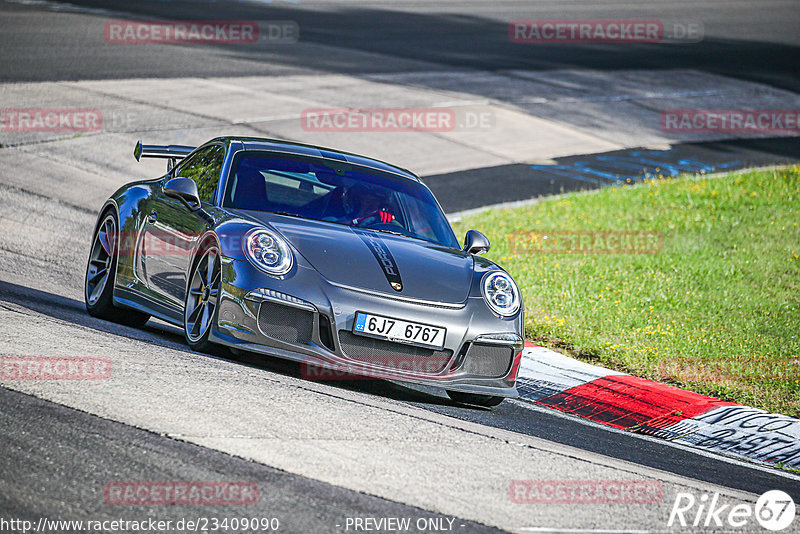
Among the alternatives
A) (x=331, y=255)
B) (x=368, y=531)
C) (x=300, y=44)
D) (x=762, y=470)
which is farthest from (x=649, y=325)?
(x=300, y=44)

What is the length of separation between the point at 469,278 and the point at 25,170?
8053mm

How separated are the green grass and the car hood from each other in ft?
7.71

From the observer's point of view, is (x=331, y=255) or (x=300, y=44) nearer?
(x=331, y=255)

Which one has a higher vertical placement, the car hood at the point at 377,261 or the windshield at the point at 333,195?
the windshield at the point at 333,195

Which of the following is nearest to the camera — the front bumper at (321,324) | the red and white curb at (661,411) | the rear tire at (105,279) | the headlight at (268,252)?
the front bumper at (321,324)

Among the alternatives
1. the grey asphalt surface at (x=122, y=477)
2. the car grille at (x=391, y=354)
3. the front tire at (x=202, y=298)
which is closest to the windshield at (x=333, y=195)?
the front tire at (x=202, y=298)

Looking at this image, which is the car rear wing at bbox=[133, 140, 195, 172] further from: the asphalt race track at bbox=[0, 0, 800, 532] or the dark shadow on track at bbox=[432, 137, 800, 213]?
the dark shadow on track at bbox=[432, 137, 800, 213]

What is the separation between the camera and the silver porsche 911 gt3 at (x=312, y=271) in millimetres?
6059

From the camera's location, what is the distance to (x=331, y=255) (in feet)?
20.8

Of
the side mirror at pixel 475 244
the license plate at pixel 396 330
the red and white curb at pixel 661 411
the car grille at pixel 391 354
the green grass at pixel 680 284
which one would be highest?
the side mirror at pixel 475 244

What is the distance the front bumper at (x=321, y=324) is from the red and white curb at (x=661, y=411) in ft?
4.76

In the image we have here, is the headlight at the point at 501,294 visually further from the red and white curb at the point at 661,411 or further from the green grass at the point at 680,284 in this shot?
the green grass at the point at 680,284

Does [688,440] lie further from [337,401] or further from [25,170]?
[25,170]

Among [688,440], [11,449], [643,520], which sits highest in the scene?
[11,449]
